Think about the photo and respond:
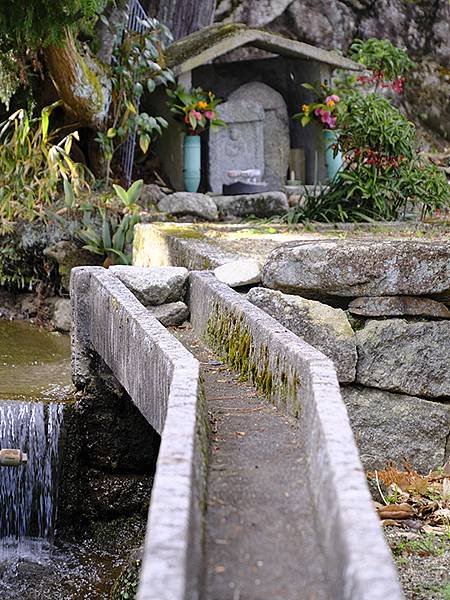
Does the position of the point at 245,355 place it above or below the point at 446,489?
above

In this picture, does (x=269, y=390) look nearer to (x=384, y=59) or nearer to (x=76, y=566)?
(x=76, y=566)

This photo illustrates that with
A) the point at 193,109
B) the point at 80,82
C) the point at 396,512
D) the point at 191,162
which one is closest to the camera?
the point at 396,512

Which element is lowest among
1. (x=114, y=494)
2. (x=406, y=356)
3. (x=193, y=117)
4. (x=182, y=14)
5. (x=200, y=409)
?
(x=114, y=494)

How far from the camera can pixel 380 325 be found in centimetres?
425

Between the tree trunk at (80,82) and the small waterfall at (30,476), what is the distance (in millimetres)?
4127

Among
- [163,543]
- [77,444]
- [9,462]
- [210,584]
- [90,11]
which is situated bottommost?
[77,444]

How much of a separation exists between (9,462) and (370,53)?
28.6 feet

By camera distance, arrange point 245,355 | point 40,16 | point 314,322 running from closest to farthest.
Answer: point 245,355 < point 314,322 < point 40,16

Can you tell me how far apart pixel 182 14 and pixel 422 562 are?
32.0 ft

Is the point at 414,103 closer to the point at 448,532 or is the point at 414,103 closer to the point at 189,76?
the point at 189,76

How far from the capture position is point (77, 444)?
4676 mm

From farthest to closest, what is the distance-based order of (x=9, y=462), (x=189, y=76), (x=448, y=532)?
(x=189, y=76)
(x=448, y=532)
(x=9, y=462)

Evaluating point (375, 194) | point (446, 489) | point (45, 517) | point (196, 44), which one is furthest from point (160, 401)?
point (196, 44)

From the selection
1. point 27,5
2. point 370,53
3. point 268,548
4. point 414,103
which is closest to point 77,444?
point 27,5
